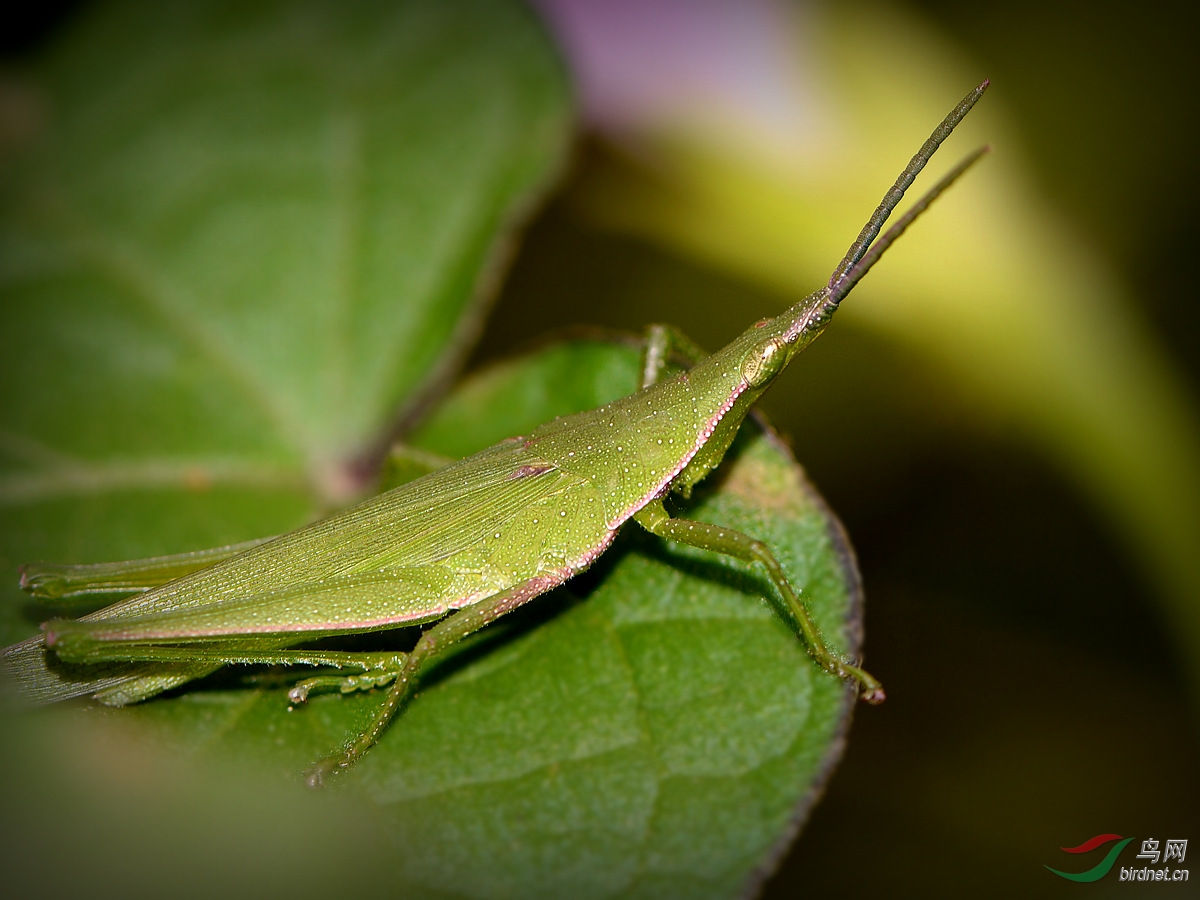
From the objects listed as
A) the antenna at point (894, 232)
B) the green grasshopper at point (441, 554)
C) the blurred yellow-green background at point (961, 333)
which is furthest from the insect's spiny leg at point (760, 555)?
the antenna at point (894, 232)

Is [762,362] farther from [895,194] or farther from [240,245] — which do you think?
[240,245]

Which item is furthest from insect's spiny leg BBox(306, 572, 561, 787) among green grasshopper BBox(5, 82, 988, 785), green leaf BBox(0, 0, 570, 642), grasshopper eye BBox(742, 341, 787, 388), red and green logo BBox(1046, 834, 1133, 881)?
red and green logo BBox(1046, 834, 1133, 881)

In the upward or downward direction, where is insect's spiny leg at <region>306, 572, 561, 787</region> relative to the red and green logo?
upward

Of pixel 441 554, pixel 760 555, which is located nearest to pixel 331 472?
pixel 441 554

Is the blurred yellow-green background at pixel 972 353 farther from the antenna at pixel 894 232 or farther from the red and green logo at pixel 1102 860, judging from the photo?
the antenna at pixel 894 232

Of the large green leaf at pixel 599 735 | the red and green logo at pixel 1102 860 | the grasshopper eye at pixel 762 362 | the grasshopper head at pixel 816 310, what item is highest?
the grasshopper head at pixel 816 310

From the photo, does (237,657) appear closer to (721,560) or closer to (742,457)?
(721,560)

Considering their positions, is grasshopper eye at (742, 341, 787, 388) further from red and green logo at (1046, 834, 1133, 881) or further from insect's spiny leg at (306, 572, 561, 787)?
red and green logo at (1046, 834, 1133, 881)
